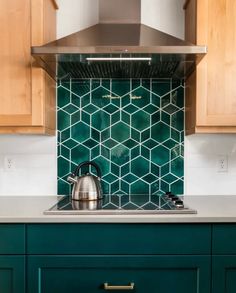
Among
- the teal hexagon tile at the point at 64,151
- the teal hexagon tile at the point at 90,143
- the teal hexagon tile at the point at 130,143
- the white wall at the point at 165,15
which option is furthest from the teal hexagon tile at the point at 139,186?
the white wall at the point at 165,15

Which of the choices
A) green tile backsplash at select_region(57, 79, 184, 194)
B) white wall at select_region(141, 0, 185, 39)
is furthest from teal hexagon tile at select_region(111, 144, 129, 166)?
white wall at select_region(141, 0, 185, 39)

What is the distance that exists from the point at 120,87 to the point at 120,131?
11.0 inches

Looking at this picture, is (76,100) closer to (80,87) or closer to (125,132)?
Result: (80,87)

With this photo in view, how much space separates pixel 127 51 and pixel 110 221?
0.80m

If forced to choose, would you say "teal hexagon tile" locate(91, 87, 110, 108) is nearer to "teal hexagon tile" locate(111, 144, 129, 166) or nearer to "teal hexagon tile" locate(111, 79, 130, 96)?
"teal hexagon tile" locate(111, 79, 130, 96)

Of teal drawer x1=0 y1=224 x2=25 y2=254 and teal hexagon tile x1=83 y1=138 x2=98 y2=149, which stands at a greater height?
teal hexagon tile x1=83 y1=138 x2=98 y2=149

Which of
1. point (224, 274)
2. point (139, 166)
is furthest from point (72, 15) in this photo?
point (224, 274)

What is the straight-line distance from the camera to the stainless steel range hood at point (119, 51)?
5.36ft

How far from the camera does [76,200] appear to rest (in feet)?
6.41

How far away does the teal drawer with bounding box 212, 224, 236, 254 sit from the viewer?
1.57m

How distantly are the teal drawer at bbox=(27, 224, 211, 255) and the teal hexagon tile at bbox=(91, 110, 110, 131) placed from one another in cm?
79

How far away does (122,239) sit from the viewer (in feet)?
5.19

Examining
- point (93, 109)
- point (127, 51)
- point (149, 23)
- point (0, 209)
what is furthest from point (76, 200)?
point (149, 23)

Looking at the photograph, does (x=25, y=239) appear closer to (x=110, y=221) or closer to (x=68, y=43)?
(x=110, y=221)
